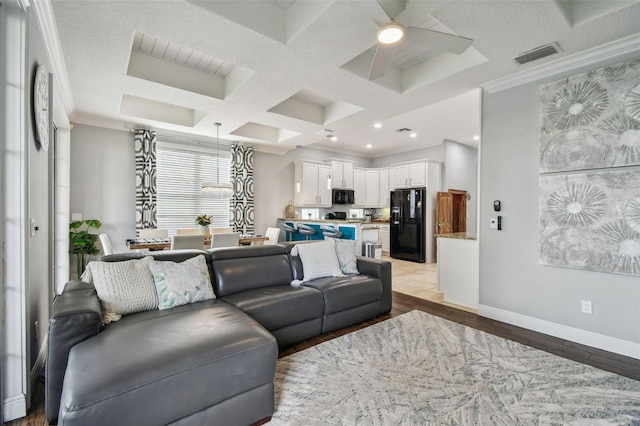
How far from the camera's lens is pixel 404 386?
2045mm

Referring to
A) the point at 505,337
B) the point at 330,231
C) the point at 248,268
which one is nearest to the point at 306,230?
the point at 330,231

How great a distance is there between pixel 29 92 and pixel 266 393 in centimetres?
240

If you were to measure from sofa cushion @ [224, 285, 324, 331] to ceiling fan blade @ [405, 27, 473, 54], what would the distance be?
230 cm

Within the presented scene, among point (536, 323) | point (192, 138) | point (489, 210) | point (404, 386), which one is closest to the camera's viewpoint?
point (404, 386)

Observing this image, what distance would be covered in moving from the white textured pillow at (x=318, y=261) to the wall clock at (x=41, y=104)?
2.43 m

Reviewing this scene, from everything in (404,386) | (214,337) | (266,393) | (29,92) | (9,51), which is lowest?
(404,386)

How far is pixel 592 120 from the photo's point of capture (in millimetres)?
2666

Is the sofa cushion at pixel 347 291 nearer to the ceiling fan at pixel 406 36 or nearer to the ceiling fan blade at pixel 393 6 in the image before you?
the ceiling fan at pixel 406 36

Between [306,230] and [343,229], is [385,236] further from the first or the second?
[306,230]

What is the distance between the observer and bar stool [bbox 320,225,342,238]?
18.3 feet

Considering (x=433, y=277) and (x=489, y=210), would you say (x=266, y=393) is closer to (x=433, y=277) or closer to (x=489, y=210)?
(x=489, y=210)

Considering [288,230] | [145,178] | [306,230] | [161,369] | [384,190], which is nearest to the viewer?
[161,369]

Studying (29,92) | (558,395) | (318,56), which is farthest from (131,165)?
(558,395)

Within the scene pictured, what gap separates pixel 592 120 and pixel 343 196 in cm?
552
